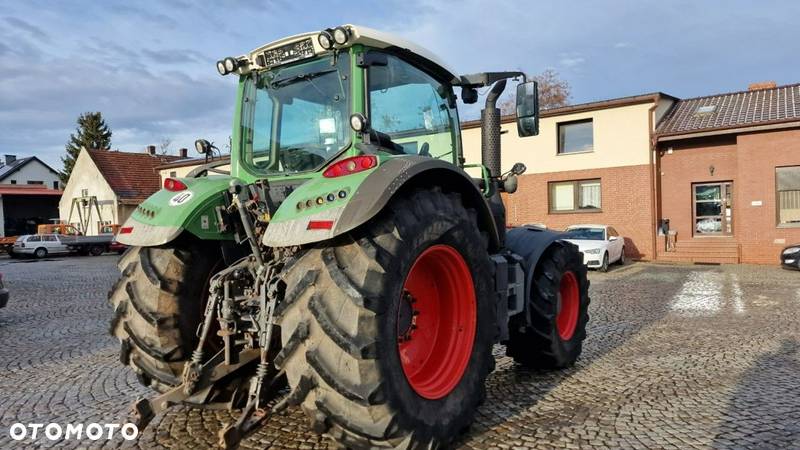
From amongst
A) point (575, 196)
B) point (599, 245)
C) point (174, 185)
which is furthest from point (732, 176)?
point (174, 185)

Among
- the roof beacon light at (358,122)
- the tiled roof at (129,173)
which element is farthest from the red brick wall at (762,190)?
the tiled roof at (129,173)

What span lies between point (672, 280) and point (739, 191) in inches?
268

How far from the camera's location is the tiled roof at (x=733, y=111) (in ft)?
61.1

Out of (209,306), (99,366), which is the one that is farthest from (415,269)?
(99,366)

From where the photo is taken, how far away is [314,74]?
12.7 feet

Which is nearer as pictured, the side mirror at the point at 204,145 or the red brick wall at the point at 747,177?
the side mirror at the point at 204,145

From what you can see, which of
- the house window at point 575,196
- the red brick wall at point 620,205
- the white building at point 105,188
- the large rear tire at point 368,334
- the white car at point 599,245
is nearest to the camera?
the large rear tire at point 368,334

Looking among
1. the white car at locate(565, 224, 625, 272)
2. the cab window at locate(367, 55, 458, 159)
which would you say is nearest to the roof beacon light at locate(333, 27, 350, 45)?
the cab window at locate(367, 55, 458, 159)

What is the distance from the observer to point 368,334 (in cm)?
276

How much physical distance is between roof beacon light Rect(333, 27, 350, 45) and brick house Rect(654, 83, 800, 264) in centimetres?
1852

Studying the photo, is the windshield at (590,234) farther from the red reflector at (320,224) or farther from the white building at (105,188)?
the white building at (105,188)

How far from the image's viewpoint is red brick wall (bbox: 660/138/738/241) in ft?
63.8

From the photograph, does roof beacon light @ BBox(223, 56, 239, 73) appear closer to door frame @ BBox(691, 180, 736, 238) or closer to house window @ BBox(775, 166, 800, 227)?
house window @ BBox(775, 166, 800, 227)

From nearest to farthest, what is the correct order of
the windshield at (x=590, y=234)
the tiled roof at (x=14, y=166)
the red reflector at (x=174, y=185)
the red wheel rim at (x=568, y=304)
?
the red reflector at (x=174, y=185) → the red wheel rim at (x=568, y=304) → the windshield at (x=590, y=234) → the tiled roof at (x=14, y=166)
